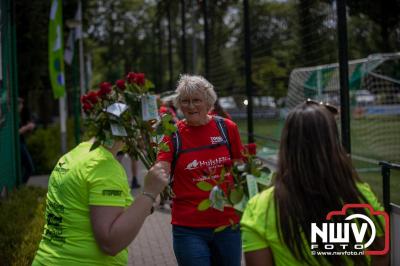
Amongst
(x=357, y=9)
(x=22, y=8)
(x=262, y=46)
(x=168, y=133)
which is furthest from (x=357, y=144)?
(x=168, y=133)

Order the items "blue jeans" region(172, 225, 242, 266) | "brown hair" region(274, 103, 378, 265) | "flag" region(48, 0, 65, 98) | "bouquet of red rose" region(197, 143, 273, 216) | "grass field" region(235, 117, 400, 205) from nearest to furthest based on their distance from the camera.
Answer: "brown hair" region(274, 103, 378, 265) < "bouquet of red rose" region(197, 143, 273, 216) < "blue jeans" region(172, 225, 242, 266) < "flag" region(48, 0, 65, 98) < "grass field" region(235, 117, 400, 205)

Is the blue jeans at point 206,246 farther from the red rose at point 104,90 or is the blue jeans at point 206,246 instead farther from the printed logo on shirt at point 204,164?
the red rose at point 104,90

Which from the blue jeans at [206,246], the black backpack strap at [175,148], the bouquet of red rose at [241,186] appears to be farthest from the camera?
the black backpack strap at [175,148]

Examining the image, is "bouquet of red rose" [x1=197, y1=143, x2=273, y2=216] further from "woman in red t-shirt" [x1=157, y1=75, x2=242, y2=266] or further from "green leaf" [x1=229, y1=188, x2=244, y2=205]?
"woman in red t-shirt" [x1=157, y1=75, x2=242, y2=266]

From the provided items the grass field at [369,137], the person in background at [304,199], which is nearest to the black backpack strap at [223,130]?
the person in background at [304,199]

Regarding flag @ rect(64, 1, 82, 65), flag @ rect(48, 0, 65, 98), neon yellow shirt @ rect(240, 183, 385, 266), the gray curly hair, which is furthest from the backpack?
flag @ rect(64, 1, 82, 65)

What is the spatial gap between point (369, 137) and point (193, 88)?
43.6 feet

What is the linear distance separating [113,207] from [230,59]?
54.4ft

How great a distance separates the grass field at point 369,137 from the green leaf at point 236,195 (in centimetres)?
1002

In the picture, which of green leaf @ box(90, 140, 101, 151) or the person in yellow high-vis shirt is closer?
the person in yellow high-vis shirt

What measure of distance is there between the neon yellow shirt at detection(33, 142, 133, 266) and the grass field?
9995 millimetres

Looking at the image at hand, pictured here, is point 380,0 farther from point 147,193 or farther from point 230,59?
point 147,193

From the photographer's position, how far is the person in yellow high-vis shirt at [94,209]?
2480mm

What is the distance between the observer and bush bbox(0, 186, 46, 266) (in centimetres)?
457
